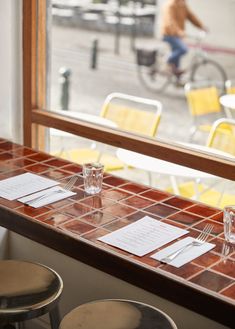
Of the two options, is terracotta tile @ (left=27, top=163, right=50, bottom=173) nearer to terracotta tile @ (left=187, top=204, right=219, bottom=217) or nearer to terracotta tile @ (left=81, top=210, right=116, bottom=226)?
terracotta tile @ (left=81, top=210, right=116, bottom=226)

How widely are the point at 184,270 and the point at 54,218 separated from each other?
51 centimetres

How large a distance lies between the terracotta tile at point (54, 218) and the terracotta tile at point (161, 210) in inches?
11.3

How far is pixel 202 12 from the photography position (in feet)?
31.0

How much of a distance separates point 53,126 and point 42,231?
3.52ft

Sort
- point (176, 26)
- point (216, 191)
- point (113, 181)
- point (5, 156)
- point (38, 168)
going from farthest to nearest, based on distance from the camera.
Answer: point (176, 26), point (216, 191), point (5, 156), point (38, 168), point (113, 181)

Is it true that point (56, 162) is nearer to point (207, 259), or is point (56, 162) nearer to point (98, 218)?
point (98, 218)

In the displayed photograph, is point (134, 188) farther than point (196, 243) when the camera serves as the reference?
Yes

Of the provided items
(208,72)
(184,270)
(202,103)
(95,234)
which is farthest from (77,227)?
(208,72)

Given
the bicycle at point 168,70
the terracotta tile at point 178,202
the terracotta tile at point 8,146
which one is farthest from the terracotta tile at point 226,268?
the bicycle at point 168,70

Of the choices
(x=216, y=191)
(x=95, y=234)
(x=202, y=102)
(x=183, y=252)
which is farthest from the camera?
(x=202, y=102)

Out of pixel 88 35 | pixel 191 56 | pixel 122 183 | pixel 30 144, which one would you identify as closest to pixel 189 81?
pixel 191 56

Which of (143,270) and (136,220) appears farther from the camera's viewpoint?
(136,220)

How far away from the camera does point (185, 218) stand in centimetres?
218

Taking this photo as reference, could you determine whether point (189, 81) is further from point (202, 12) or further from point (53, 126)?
point (53, 126)
